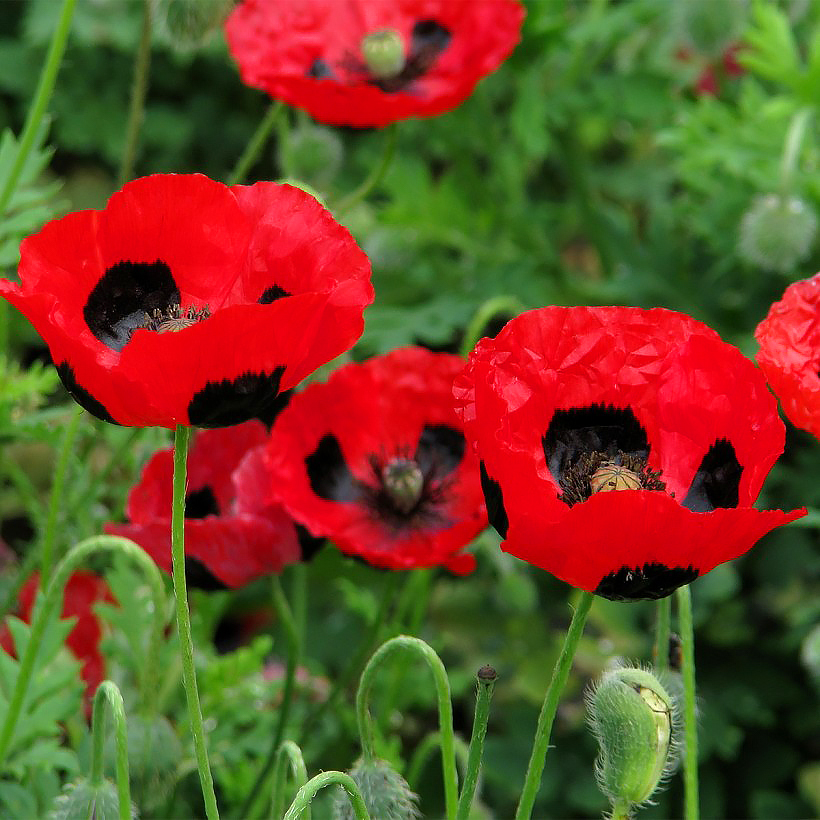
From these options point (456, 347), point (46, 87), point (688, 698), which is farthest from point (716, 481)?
point (456, 347)

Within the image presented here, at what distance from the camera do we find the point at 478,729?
101 cm

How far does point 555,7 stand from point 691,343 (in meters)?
1.63

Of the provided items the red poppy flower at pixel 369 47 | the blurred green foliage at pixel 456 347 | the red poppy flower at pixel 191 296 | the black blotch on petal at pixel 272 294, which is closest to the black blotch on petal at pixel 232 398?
the red poppy flower at pixel 191 296

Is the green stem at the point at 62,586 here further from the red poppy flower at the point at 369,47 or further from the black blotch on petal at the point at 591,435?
the red poppy flower at the point at 369,47

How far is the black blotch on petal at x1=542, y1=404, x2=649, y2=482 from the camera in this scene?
1.15 m

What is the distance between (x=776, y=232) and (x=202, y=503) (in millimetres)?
1094

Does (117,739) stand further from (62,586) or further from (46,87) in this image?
(46,87)

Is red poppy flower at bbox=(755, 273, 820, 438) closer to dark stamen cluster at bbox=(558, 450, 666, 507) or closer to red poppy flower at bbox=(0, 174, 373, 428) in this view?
dark stamen cluster at bbox=(558, 450, 666, 507)

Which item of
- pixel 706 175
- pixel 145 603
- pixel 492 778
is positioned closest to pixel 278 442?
pixel 145 603

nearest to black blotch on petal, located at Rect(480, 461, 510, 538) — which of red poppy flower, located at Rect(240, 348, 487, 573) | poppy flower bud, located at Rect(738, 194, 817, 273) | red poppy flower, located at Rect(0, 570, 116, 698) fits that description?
red poppy flower, located at Rect(240, 348, 487, 573)

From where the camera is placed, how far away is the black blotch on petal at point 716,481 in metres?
1.09

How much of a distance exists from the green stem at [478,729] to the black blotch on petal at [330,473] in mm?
434

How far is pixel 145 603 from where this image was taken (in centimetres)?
160

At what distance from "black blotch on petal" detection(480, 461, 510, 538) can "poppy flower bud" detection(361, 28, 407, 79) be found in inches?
43.0
